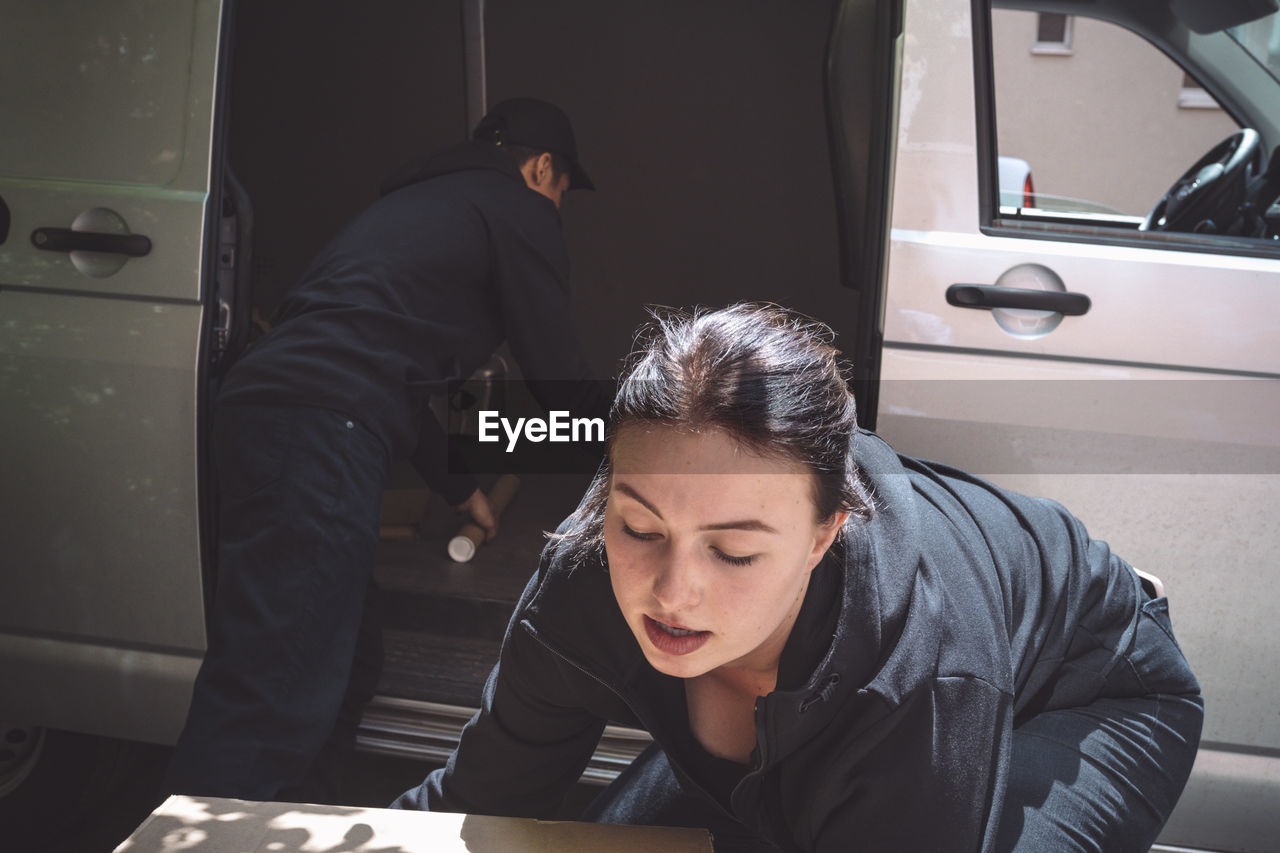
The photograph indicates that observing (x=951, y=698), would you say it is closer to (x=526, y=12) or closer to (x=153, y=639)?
(x=153, y=639)

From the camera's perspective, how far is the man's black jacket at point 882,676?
1197 millimetres

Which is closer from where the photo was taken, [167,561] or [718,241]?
[167,561]

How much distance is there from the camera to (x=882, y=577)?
4.19 ft

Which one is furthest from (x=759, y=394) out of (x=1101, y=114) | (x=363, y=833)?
(x=1101, y=114)

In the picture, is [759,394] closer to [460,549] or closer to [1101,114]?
[460,549]

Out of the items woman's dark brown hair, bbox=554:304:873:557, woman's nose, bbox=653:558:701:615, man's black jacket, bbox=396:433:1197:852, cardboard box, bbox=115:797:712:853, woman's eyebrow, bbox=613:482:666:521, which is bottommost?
cardboard box, bbox=115:797:712:853

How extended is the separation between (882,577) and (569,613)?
1.40 feet

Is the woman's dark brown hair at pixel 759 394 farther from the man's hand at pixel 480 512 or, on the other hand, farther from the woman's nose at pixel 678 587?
the man's hand at pixel 480 512

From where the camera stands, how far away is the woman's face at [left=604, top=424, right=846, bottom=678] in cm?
117

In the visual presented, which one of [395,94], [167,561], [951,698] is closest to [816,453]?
[951,698]

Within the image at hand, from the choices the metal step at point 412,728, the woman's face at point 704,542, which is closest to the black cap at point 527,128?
the metal step at point 412,728

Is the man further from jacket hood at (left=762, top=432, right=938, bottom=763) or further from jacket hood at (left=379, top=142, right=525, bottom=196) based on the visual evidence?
jacket hood at (left=762, top=432, right=938, bottom=763)

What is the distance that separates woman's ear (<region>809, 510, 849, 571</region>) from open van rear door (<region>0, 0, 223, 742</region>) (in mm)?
1297

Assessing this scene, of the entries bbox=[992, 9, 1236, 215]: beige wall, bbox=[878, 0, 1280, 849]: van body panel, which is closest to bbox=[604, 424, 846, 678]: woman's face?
bbox=[878, 0, 1280, 849]: van body panel
